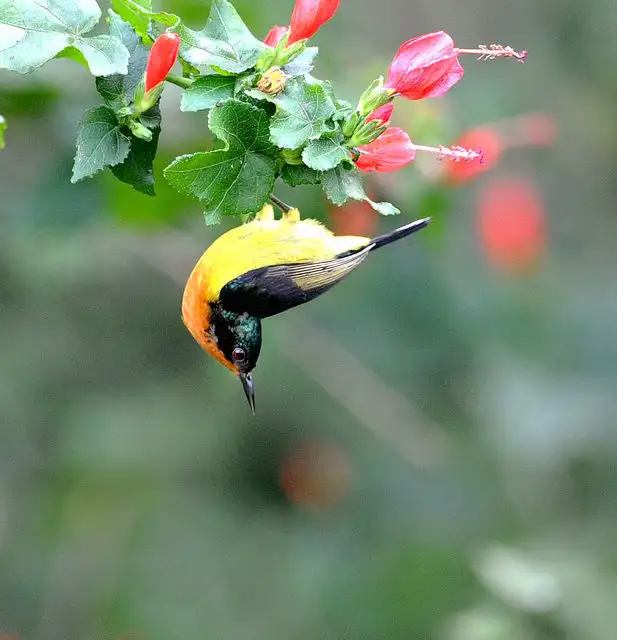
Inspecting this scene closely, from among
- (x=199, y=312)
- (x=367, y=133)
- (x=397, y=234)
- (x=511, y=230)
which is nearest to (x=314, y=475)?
(x=511, y=230)

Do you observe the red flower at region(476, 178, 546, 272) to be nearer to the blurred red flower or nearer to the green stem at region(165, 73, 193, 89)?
the blurred red flower

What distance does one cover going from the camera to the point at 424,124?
346 centimetres

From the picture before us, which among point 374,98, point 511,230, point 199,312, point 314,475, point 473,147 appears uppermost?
point 374,98

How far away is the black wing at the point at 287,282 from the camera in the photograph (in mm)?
2271

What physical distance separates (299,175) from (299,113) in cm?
12

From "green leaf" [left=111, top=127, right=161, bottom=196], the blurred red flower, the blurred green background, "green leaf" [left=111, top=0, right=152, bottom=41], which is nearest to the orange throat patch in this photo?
"green leaf" [left=111, top=127, right=161, bottom=196]

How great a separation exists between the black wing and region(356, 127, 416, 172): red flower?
1.71 ft

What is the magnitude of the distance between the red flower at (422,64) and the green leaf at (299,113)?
14cm

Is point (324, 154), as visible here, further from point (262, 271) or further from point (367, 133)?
point (262, 271)

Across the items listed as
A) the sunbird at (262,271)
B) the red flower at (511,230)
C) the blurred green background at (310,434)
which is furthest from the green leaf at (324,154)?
the red flower at (511,230)

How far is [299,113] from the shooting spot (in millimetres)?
1592

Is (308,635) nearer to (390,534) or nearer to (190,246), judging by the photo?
(390,534)

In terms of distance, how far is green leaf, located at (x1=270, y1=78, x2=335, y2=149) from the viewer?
5.12ft

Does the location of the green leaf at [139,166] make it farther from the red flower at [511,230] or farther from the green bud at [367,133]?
the red flower at [511,230]
